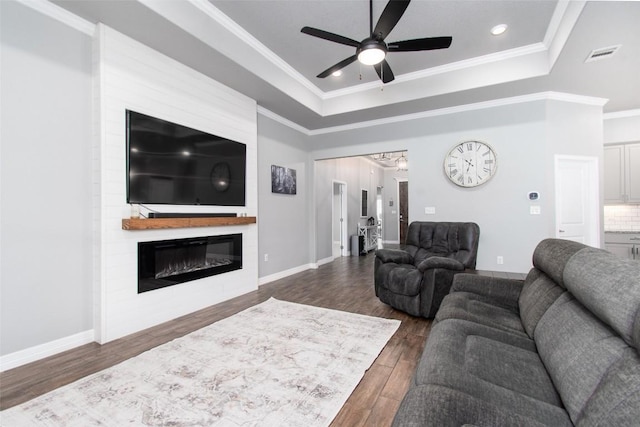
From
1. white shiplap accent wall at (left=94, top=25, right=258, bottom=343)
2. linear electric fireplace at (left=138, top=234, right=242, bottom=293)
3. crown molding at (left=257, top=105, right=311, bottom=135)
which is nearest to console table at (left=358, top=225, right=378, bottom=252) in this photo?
crown molding at (left=257, top=105, right=311, bottom=135)

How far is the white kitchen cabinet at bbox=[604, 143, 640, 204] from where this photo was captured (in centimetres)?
480

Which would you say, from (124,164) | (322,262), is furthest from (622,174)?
(124,164)

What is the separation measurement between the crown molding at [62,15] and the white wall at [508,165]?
4402 millimetres

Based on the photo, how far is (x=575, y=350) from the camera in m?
1.13

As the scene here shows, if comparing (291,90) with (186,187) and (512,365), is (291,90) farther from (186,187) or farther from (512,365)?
(512,365)

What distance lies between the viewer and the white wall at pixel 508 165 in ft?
13.7

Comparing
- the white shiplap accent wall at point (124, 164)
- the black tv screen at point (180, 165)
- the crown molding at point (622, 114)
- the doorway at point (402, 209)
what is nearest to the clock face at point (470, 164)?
the crown molding at point (622, 114)

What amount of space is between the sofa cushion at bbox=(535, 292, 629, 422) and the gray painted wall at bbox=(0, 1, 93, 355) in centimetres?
341

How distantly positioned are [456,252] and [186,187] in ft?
11.2

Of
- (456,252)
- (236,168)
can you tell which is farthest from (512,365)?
(236,168)

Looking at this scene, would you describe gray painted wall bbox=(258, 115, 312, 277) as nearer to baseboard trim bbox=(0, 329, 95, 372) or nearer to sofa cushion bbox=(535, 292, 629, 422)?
baseboard trim bbox=(0, 329, 95, 372)

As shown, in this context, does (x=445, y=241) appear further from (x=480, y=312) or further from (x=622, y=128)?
(x=622, y=128)

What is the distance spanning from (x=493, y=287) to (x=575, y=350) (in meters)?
1.19

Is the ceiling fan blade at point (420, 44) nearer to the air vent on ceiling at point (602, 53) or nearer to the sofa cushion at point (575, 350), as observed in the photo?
the air vent on ceiling at point (602, 53)
